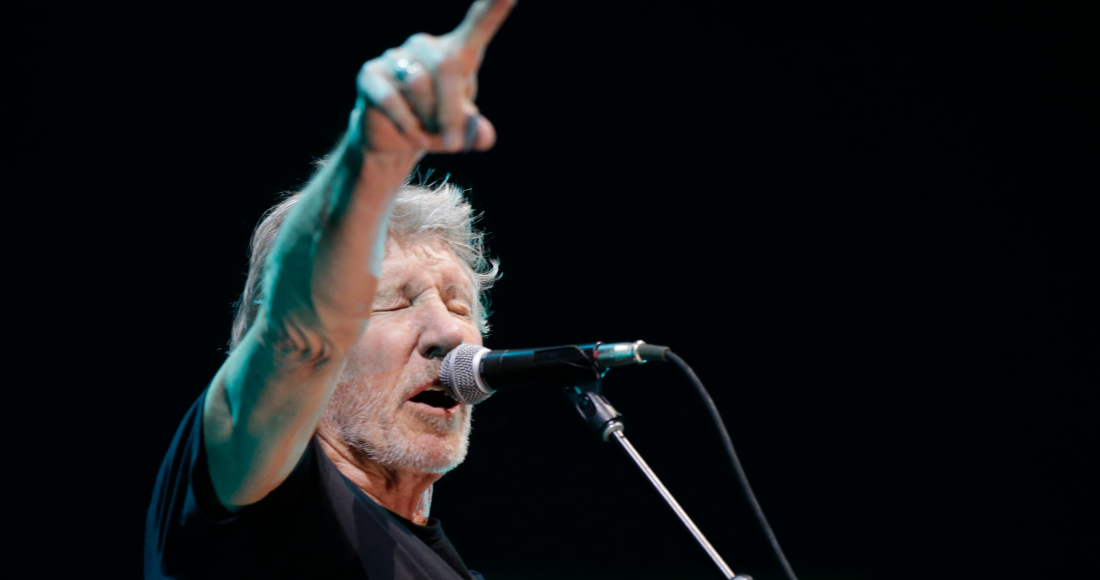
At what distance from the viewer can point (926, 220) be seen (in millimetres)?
2818

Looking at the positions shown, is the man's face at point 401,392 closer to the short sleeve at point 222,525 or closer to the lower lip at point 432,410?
the lower lip at point 432,410

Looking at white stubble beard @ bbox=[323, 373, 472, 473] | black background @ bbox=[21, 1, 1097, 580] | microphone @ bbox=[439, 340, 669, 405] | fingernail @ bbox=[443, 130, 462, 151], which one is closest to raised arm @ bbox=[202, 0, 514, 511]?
fingernail @ bbox=[443, 130, 462, 151]

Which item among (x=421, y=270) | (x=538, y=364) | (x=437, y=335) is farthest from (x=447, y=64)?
(x=421, y=270)

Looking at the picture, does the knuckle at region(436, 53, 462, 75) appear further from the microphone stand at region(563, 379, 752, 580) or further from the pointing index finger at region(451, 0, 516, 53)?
the microphone stand at region(563, 379, 752, 580)

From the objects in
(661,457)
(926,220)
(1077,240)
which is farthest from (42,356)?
(1077,240)

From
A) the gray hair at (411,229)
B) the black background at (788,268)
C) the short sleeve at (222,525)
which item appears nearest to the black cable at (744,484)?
the short sleeve at (222,525)

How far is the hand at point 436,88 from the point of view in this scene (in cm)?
61

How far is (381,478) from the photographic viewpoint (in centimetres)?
140

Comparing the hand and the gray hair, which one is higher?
the hand

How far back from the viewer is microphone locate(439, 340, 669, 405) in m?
1.01

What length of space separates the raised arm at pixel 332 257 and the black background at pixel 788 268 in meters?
1.75

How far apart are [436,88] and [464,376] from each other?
642 millimetres

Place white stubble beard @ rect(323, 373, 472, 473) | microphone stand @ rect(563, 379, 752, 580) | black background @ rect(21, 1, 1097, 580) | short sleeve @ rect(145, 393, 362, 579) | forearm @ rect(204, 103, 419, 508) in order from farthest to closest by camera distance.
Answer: black background @ rect(21, 1, 1097, 580)
white stubble beard @ rect(323, 373, 472, 473)
microphone stand @ rect(563, 379, 752, 580)
short sleeve @ rect(145, 393, 362, 579)
forearm @ rect(204, 103, 419, 508)

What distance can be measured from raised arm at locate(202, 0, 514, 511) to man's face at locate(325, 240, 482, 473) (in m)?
0.43
